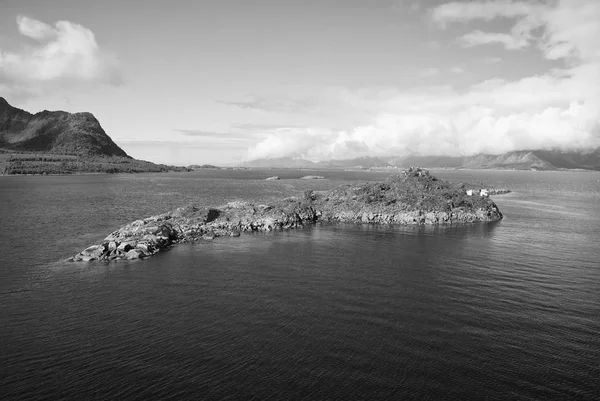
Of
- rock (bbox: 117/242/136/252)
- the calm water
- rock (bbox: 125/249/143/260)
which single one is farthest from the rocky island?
the calm water

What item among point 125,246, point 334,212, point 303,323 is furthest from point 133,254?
point 334,212

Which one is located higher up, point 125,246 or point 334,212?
point 334,212

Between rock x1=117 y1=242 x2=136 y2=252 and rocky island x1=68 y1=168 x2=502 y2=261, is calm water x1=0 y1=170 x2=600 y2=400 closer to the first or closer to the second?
rock x1=117 y1=242 x2=136 y2=252

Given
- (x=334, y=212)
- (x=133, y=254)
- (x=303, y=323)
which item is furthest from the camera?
(x=334, y=212)

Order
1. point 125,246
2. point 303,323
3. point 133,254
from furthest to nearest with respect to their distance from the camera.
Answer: point 125,246 < point 133,254 < point 303,323

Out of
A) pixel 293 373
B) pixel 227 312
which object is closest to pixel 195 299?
pixel 227 312

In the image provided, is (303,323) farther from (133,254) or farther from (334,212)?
(334,212)
